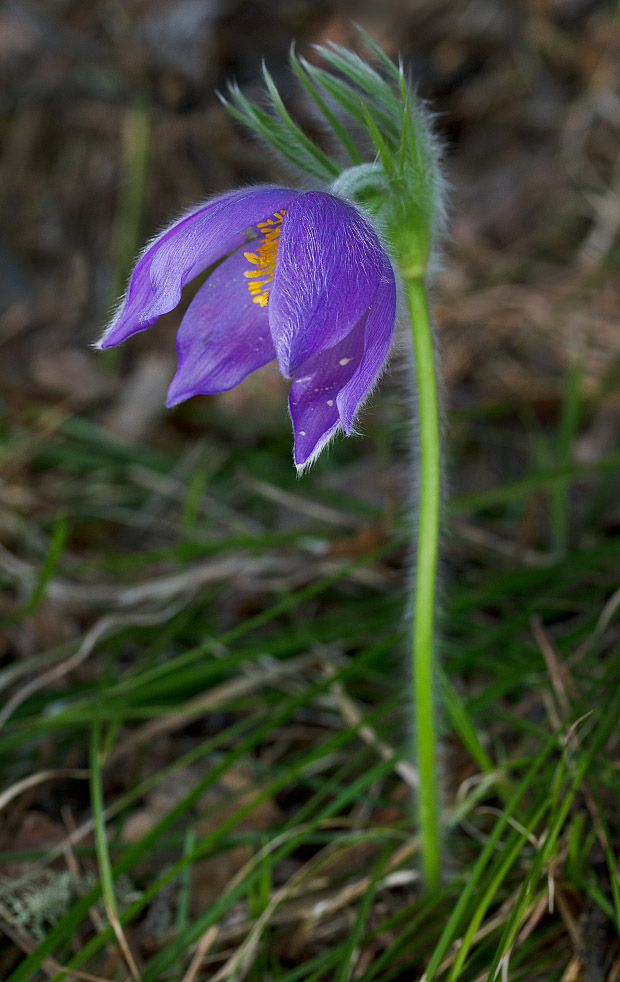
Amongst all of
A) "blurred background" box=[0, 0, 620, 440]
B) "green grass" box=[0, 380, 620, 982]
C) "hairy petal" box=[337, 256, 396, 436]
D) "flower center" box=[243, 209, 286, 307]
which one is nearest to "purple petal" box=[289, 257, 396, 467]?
"hairy petal" box=[337, 256, 396, 436]

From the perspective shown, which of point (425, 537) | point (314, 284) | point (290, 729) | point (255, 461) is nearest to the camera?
point (314, 284)

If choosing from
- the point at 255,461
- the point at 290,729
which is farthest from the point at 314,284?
the point at 255,461

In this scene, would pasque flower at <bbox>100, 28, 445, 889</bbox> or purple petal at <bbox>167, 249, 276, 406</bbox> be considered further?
purple petal at <bbox>167, 249, 276, 406</bbox>

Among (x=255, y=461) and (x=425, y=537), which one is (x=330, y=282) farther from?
(x=255, y=461)

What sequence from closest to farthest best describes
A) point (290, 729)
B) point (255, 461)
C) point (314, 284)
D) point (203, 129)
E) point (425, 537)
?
1. point (314, 284)
2. point (425, 537)
3. point (290, 729)
4. point (255, 461)
5. point (203, 129)

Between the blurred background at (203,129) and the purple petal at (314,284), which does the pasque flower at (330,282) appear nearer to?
the purple petal at (314,284)

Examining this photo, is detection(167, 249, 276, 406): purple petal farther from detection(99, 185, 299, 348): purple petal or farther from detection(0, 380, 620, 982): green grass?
detection(0, 380, 620, 982): green grass

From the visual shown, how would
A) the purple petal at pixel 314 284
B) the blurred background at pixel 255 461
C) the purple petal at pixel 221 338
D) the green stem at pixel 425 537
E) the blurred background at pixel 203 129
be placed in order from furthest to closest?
1. the blurred background at pixel 203 129
2. the blurred background at pixel 255 461
3. the purple petal at pixel 221 338
4. the green stem at pixel 425 537
5. the purple petal at pixel 314 284

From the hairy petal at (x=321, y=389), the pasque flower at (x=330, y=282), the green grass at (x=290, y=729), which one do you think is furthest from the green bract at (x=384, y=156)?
the green grass at (x=290, y=729)
